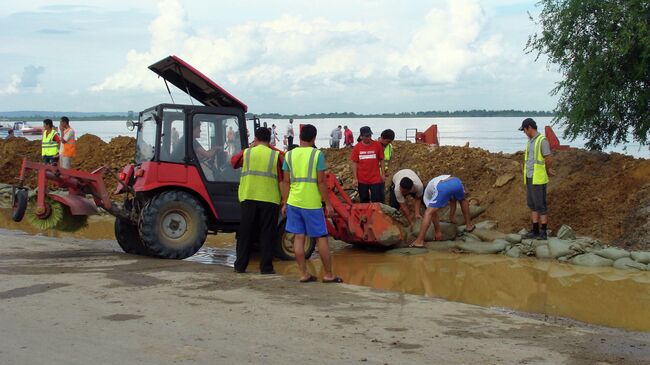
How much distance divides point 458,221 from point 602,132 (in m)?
4.92

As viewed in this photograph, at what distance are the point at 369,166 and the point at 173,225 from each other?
391 centimetres

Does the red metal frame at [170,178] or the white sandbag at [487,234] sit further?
the white sandbag at [487,234]

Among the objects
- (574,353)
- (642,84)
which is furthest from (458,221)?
(574,353)

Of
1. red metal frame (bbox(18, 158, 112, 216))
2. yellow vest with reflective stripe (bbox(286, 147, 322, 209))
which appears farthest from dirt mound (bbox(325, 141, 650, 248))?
red metal frame (bbox(18, 158, 112, 216))

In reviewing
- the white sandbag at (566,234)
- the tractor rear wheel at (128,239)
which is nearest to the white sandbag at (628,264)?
the white sandbag at (566,234)

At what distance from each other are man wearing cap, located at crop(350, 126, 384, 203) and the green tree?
4.97m

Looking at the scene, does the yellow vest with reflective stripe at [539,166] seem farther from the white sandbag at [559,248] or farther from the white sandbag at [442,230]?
the white sandbag at [442,230]

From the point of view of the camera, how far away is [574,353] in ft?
18.7

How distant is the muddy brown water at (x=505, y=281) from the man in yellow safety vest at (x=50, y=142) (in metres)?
7.77

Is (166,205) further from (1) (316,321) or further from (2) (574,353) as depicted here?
(2) (574,353)

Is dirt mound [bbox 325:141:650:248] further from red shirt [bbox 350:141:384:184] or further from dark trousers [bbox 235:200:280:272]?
dark trousers [bbox 235:200:280:272]

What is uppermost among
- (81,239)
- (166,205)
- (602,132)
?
(602,132)

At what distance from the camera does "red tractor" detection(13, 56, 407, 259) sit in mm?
10367

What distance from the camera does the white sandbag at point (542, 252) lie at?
11372 millimetres
